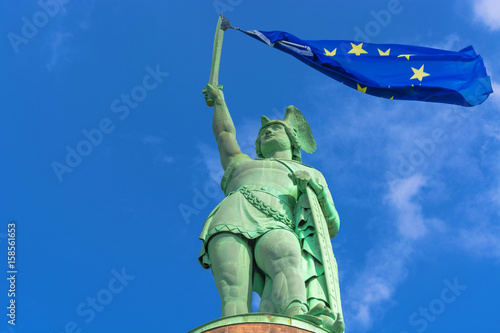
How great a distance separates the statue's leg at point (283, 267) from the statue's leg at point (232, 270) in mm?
257

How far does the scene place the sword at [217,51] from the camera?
53.9ft

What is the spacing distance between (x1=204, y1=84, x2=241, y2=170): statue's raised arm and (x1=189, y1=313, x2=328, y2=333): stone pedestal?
5088 mm

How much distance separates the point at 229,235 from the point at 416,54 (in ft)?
23.8

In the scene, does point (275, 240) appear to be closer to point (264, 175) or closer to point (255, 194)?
point (255, 194)

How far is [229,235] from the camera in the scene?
12.6m

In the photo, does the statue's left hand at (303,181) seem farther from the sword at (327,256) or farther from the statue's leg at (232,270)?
the statue's leg at (232,270)

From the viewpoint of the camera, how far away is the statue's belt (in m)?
13.0

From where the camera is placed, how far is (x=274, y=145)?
14.9 metres

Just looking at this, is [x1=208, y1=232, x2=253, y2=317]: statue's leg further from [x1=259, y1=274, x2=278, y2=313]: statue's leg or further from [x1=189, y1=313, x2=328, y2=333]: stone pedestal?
[x1=189, y1=313, x2=328, y2=333]: stone pedestal

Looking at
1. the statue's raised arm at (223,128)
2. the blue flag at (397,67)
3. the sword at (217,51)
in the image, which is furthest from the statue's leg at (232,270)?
the blue flag at (397,67)

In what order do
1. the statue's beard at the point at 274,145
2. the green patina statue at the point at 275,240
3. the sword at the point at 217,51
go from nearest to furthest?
the green patina statue at the point at 275,240 → the statue's beard at the point at 274,145 → the sword at the point at 217,51

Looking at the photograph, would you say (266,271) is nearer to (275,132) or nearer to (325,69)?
(275,132)

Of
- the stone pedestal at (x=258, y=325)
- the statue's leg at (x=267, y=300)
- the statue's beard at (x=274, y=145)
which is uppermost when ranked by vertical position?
the statue's beard at (x=274, y=145)

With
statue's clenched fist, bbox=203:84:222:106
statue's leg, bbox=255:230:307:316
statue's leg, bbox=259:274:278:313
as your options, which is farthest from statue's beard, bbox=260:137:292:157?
statue's leg, bbox=259:274:278:313
